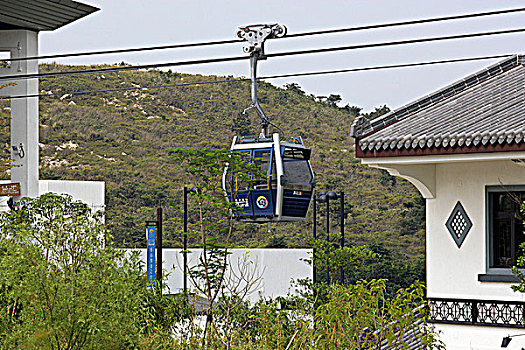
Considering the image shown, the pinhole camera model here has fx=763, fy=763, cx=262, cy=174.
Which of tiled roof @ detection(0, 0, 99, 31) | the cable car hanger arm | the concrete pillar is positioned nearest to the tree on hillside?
tiled roof @ detection(0, 0, 99, 31)

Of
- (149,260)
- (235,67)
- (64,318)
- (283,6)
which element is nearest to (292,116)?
(235,67)

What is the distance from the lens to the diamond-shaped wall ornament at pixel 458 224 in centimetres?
1244

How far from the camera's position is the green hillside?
134ft

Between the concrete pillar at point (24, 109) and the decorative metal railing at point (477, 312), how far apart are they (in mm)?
10730

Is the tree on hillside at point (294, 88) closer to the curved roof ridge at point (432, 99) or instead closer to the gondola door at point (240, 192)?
the gondola door at point (240, 192)

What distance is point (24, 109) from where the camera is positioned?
723 inches

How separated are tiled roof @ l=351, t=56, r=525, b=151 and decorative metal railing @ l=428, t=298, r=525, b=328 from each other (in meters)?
2.56

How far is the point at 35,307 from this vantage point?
7.73 m

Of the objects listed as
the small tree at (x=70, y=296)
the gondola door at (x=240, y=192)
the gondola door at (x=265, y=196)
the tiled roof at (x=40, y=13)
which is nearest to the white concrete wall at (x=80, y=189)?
the tiled roof at (x=40, y=13)

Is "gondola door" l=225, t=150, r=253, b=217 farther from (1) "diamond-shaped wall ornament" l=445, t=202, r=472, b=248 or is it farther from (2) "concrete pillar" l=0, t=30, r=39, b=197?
(2) "concrete pillar" l=0, t=30, r=39, b=197

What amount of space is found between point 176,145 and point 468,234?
37312mm

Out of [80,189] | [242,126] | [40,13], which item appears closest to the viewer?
[40,13]

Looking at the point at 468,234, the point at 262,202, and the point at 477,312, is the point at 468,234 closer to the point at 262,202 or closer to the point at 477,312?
the point at 477,312

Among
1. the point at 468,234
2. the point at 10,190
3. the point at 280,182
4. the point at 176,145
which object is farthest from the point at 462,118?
the point at 176,145
